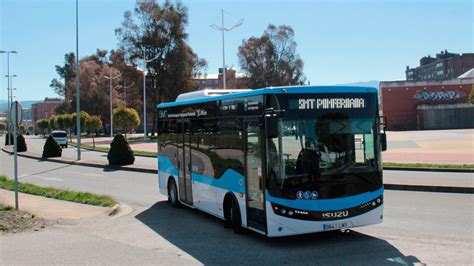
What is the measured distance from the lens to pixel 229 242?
8.86 metres

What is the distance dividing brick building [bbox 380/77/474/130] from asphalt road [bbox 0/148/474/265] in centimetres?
7008

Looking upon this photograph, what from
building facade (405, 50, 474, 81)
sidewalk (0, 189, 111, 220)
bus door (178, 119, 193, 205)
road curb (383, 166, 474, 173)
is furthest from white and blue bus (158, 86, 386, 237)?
building facade (405, 50, 474, 81)

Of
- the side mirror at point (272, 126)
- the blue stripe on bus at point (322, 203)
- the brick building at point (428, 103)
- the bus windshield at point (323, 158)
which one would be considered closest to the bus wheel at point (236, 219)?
the blue stripe on bus at point (322, 203)

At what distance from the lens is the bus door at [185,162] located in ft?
39.6

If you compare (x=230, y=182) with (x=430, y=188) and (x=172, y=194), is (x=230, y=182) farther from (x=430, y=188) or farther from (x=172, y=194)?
(x=430, y=188)

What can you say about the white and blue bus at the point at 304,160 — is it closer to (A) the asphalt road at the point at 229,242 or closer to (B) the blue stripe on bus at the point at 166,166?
(A) the asphalt road at the point at 229,242

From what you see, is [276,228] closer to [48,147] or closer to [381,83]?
[48,147]

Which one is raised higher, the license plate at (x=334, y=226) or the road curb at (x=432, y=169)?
the license plate at (x=334, y=226)

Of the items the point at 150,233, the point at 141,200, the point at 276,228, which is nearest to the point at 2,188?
the point at 141,200

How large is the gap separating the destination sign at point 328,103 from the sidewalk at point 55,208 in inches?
238

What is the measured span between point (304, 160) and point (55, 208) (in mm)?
7483

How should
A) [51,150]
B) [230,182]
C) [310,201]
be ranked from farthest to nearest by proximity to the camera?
[51,150] → [230,182] → [310,201]

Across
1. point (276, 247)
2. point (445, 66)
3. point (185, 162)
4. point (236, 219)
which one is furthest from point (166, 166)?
point (445, 66)

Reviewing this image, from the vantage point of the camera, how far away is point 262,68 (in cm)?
10156
